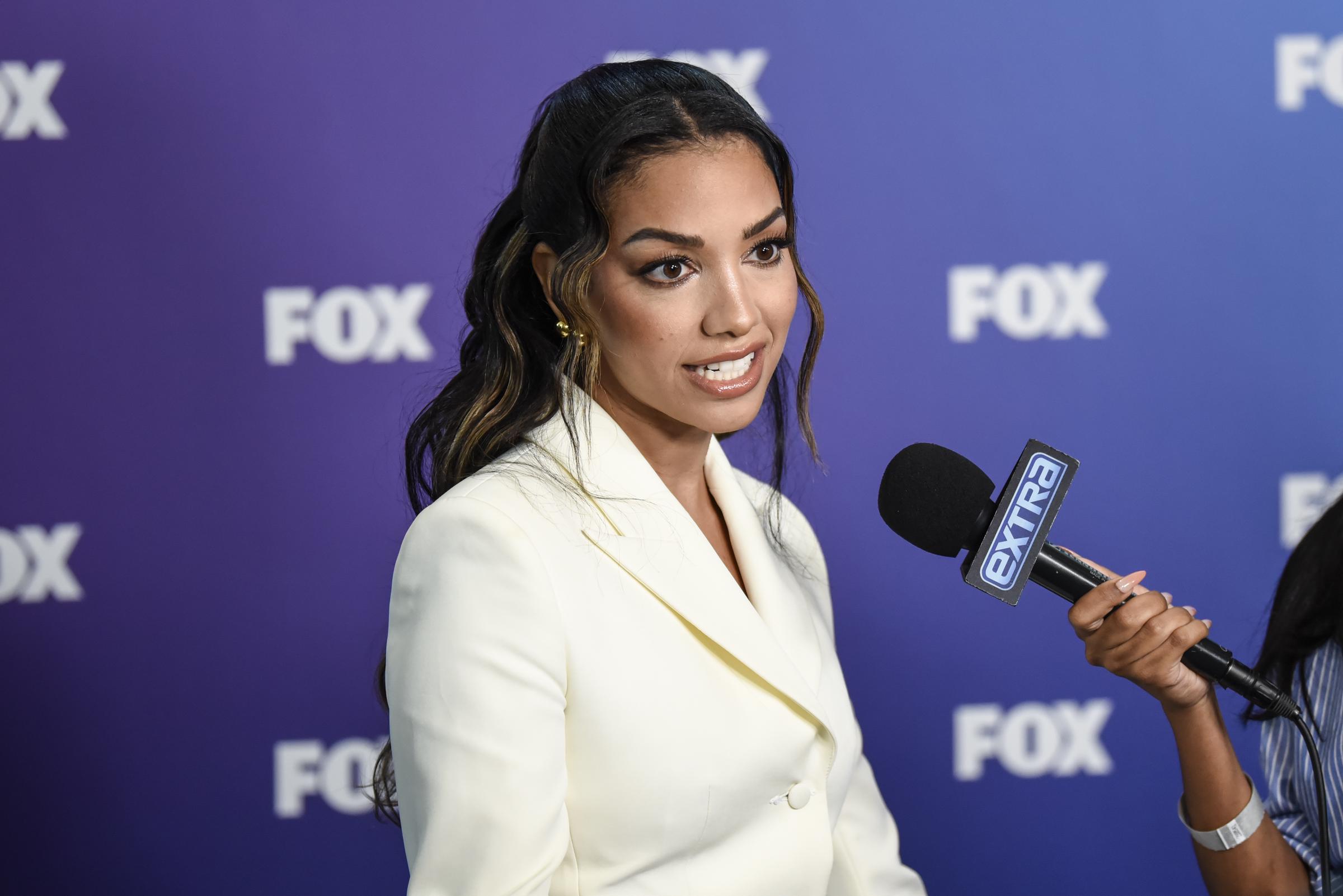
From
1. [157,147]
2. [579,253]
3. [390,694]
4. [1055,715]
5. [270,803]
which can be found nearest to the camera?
[390,694]

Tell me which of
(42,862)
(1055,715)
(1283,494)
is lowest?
(42,862)

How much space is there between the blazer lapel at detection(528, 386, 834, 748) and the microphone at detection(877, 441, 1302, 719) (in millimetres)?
144

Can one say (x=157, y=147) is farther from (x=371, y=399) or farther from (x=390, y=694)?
(x=390, y=694)

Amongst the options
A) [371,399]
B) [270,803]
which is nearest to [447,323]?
[371,399]

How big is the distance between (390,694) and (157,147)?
3.49ft

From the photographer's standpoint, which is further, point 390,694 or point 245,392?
point 245,392

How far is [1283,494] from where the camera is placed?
192 centimetres

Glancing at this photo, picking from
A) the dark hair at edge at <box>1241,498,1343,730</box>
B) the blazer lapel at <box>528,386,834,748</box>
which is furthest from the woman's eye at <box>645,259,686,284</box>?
the dark hair at edge at <box>1241,498,1343,730</box>

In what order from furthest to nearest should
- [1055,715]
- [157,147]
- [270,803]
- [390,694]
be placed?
1. [1055,715]
2. [270,803]
3. [157,147]
4. [390,694]

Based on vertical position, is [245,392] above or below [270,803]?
above

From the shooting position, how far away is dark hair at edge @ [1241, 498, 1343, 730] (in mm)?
1305

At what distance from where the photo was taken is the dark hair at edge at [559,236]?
104cm

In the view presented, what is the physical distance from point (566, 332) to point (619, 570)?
22 cm

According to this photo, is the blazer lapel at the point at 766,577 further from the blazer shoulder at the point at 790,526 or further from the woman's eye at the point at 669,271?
the woman's eye at the point at 669,271
